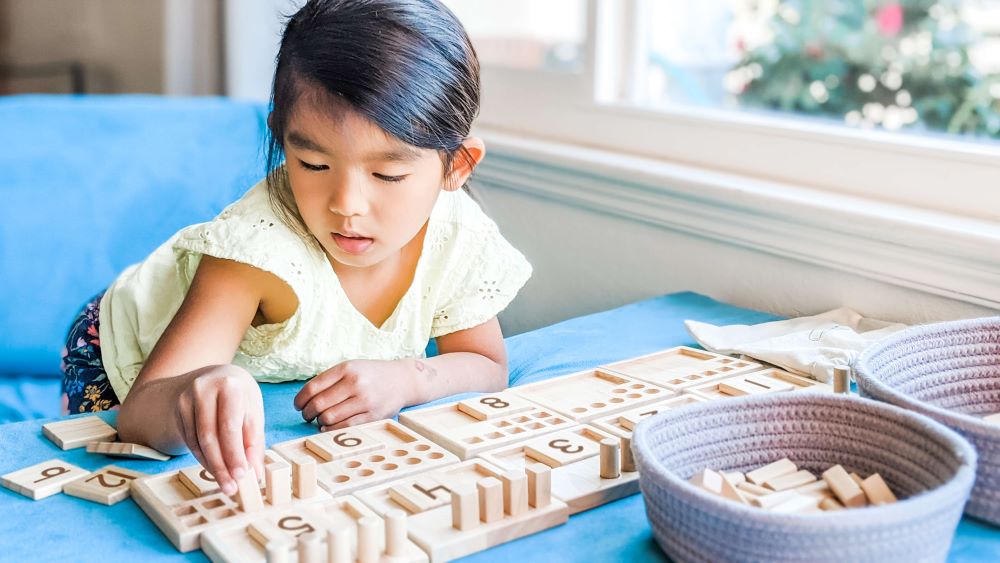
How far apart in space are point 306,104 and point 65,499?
17.2 inches

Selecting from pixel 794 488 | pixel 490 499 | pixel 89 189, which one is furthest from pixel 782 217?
pixel 89 189

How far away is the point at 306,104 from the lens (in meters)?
1.00

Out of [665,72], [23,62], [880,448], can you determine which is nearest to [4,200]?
[665,72]

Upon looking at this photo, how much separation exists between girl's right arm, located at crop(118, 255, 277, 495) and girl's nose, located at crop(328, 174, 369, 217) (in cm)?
16

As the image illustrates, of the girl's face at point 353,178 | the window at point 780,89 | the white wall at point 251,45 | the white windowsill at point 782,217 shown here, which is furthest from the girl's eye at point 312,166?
the white wall at point 251,45

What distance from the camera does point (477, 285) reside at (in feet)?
4.12

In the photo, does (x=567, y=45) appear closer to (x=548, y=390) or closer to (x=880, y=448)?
(x=548, y=390)

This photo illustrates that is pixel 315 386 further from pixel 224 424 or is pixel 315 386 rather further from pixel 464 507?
pixel 464 507

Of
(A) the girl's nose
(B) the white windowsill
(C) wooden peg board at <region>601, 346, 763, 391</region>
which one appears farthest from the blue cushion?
(C) wooden peg board at <region>601, 346, 763, 391</region>

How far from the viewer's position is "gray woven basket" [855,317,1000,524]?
82 cm

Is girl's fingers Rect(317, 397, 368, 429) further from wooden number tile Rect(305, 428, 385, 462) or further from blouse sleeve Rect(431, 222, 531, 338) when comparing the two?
blouse sleeve Rect(431, 222, 531, 338)

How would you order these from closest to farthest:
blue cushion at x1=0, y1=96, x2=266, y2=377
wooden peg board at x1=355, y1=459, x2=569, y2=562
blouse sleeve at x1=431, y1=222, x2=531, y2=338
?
wooden peg board at x1=355, y1=459, x2=569, y2=562
blouse sleeve at x1=431, y1=222, x2=531, y2=338
blue cushion at x1=0, y1=96, x2=266, y2=377

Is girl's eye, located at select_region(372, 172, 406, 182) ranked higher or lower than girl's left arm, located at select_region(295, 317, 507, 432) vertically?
higher

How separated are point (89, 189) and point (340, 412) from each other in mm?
925
